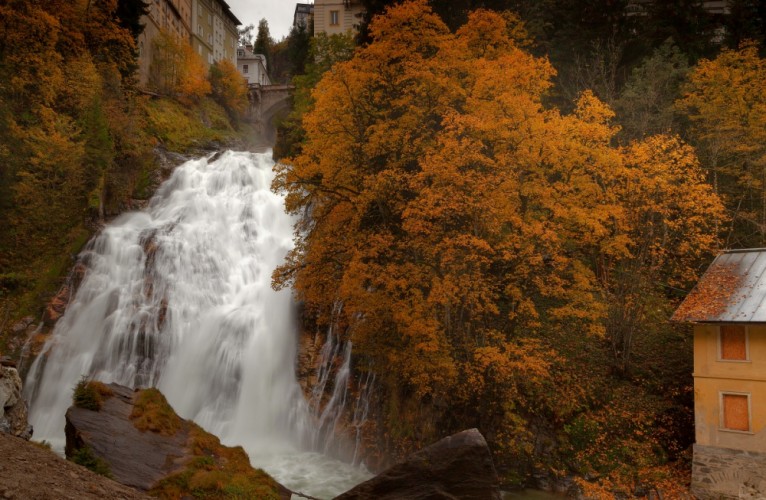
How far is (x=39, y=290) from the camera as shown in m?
23.3

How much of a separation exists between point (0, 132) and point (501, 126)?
78.6ft

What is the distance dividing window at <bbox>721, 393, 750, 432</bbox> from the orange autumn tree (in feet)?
12.2

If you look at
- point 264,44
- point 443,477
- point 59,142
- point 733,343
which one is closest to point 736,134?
point 733,343

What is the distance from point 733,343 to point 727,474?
3.40m

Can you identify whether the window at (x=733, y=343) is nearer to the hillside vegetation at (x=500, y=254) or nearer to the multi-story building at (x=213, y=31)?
the hillside vegetation at (x=500, y=254)

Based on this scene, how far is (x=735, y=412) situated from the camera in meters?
13.8

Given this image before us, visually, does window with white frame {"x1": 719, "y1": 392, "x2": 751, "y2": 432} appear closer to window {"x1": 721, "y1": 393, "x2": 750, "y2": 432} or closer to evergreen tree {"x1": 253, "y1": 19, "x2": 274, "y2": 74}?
window {"x1": 721, "y1": 393, "x2": 750, "y2": 432}

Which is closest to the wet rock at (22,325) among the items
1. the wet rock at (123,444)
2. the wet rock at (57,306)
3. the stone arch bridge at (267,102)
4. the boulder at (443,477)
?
the wet rock at (57,306)

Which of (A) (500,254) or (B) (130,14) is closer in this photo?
(A) (500,254)

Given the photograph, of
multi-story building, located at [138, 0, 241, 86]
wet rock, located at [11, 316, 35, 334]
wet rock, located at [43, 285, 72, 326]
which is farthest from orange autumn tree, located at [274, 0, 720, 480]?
multi-story building, located at [138, 0, 241, 86]

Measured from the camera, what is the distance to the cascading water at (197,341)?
18.5 metres

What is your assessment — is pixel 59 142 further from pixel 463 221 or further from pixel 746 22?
pixel 746 22

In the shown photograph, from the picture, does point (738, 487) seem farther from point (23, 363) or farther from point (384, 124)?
point (23, 363)

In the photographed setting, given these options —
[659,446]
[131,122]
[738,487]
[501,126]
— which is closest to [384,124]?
[501,126]
